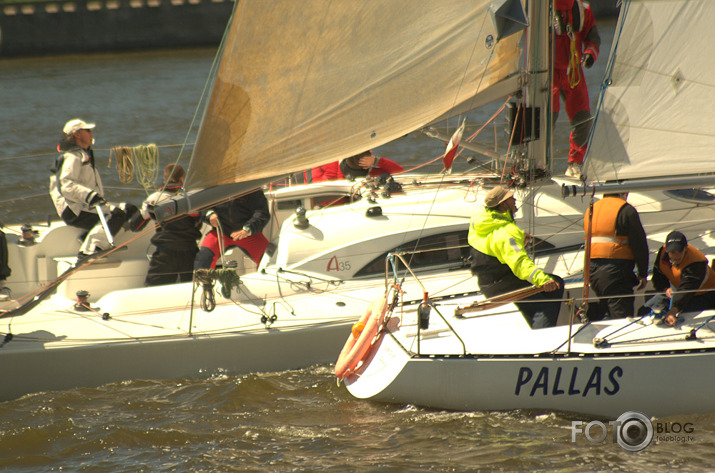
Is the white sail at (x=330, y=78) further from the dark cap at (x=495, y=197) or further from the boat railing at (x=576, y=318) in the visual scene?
the boat railing at (x=576, y=318)

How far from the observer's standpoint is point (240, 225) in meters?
7.41

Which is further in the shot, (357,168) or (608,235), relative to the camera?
(357,168)

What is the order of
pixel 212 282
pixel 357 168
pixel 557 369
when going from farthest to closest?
pixel 357 168, pixel 212 282, pixel 557 369

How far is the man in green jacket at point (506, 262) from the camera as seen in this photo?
570cm

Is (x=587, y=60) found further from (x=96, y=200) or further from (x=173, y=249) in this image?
(x=96, y=200)

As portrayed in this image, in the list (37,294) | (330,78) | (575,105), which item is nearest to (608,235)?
(575,105)

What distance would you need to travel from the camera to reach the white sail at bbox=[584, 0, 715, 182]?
5516 millimetres

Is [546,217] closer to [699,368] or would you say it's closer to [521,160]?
[521,160]

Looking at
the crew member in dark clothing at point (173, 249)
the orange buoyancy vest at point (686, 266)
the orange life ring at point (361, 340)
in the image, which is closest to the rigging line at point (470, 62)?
the orange life ring at point (361, 340)

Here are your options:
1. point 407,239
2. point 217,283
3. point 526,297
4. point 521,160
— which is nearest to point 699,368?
point 526,297

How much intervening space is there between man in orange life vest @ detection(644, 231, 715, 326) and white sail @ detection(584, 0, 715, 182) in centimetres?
53

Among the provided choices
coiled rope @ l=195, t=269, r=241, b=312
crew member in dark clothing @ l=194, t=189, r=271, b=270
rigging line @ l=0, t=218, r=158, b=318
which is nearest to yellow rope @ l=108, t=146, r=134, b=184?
crew member in dark clothing @ l=194, t=189, r=271, b=270

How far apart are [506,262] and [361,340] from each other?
114cm

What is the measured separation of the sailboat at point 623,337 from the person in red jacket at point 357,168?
2946 millimetres
